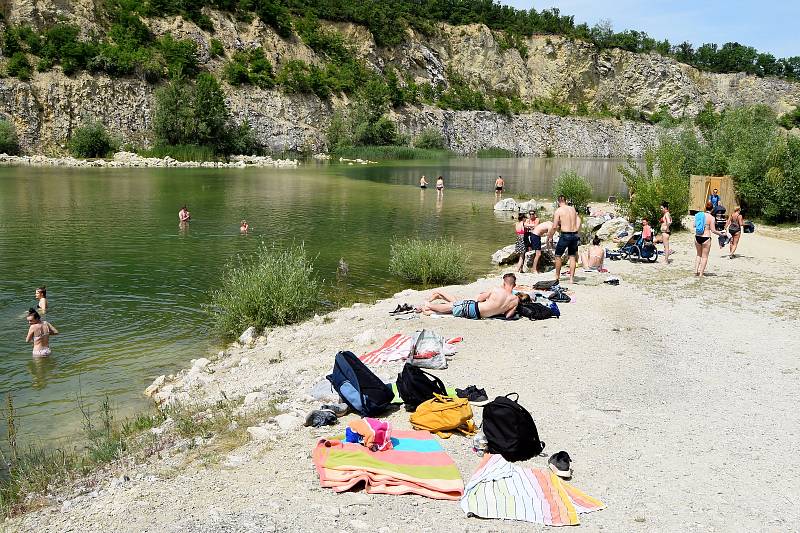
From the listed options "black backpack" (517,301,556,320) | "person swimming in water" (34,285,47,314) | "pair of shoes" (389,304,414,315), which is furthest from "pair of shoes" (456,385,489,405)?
"person swimming in water" (34,285,47,314)

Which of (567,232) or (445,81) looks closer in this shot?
(567,232)

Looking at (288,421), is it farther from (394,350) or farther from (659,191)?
(659,191)

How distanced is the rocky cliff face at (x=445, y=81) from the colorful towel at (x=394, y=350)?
229 feet

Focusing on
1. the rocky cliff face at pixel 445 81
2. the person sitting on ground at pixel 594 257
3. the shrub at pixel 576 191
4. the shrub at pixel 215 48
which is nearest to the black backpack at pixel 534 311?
the person sitting on ground at pixel 594 257

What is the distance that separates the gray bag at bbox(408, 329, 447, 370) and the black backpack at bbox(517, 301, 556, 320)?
3.01 m

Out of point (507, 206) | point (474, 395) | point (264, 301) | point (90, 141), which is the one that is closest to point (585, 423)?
point (474, 395)

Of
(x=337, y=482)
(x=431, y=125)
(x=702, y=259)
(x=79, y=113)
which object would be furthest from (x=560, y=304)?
(x=431, y=125)

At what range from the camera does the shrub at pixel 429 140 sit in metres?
98.0

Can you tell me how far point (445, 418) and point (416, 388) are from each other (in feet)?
2.52

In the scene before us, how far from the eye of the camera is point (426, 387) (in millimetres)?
8109

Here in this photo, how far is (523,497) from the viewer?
5906 mm

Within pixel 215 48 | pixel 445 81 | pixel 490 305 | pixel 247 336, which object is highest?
pixel 445 81

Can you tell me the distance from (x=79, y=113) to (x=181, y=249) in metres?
58.1

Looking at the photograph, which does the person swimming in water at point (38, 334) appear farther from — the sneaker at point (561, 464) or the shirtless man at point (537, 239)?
the shirtless man at point (537, 239)
